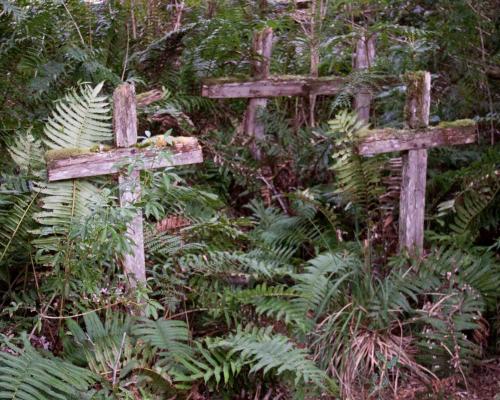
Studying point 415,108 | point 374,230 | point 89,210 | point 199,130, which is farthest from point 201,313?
point 199,130

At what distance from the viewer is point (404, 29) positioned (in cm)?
502

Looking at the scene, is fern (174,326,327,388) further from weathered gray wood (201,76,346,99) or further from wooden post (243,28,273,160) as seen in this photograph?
weathered gray wood (201,76,346,99)

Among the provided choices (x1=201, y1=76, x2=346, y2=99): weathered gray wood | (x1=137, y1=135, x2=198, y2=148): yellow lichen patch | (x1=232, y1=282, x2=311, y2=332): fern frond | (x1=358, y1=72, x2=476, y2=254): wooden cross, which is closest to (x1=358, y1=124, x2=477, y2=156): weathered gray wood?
(x1=358, y1=72, x2=476, y2=254): wooden cross

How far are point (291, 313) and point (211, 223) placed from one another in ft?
2.16

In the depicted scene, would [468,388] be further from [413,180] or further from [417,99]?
[417,99]

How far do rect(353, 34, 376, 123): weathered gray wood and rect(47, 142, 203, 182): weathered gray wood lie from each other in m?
2.61

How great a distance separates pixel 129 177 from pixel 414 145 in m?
1.76

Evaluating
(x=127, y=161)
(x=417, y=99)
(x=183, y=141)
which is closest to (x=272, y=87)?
(x=417, y=99)

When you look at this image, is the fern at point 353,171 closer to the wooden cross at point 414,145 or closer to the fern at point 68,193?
the wooden cross at point 414,145

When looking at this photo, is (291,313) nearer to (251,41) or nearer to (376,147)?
(376,147)

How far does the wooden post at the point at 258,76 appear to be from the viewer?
5.41 meters

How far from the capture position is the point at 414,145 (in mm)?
4133

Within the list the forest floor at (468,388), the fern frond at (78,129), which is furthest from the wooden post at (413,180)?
the fern frond at (78,129)

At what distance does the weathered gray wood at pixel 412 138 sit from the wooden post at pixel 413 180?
5 centimetres
